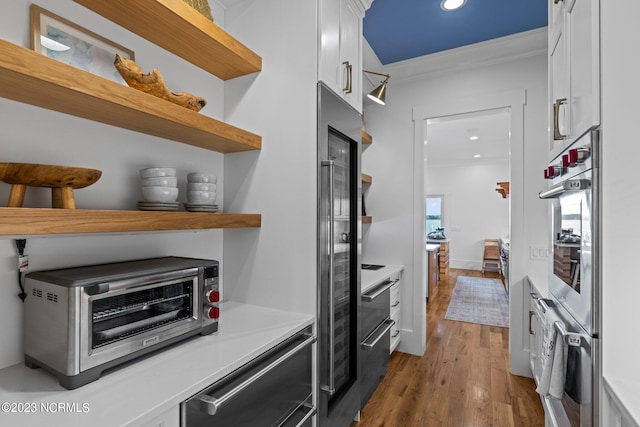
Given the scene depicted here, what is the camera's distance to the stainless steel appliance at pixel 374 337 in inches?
86.7

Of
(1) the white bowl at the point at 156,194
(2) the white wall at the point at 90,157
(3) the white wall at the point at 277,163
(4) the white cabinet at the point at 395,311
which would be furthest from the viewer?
(4) the white cabinet at the point at 395,311

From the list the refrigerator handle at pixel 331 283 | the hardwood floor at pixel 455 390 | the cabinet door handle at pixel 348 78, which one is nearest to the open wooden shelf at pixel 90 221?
the refrigerator handle at pixel 331 283

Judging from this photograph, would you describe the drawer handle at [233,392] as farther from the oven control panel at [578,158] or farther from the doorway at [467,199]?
the doorway at [467,199]

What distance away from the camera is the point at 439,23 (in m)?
2.47

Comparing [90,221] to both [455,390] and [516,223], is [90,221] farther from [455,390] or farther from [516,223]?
[516,223]

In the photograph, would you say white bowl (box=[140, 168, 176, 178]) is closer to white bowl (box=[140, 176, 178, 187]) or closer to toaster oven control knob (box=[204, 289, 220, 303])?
white bowl (box=[140, 176, 178, 187])

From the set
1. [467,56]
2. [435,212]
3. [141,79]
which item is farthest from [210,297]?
[435,212]

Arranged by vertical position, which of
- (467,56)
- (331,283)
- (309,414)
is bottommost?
(309,414)

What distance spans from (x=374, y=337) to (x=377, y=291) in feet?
1.08

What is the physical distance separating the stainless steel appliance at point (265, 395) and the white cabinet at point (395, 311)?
4.81 ft

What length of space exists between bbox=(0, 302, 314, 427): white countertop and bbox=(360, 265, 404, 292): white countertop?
1045 millimetres

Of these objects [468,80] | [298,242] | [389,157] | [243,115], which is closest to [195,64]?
[243,115]

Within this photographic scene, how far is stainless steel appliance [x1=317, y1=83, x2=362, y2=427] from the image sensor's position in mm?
1659

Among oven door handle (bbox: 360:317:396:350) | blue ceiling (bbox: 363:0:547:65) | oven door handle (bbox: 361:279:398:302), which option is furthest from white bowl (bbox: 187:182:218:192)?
blue ceiling (bbox: 363:0:547:65)
